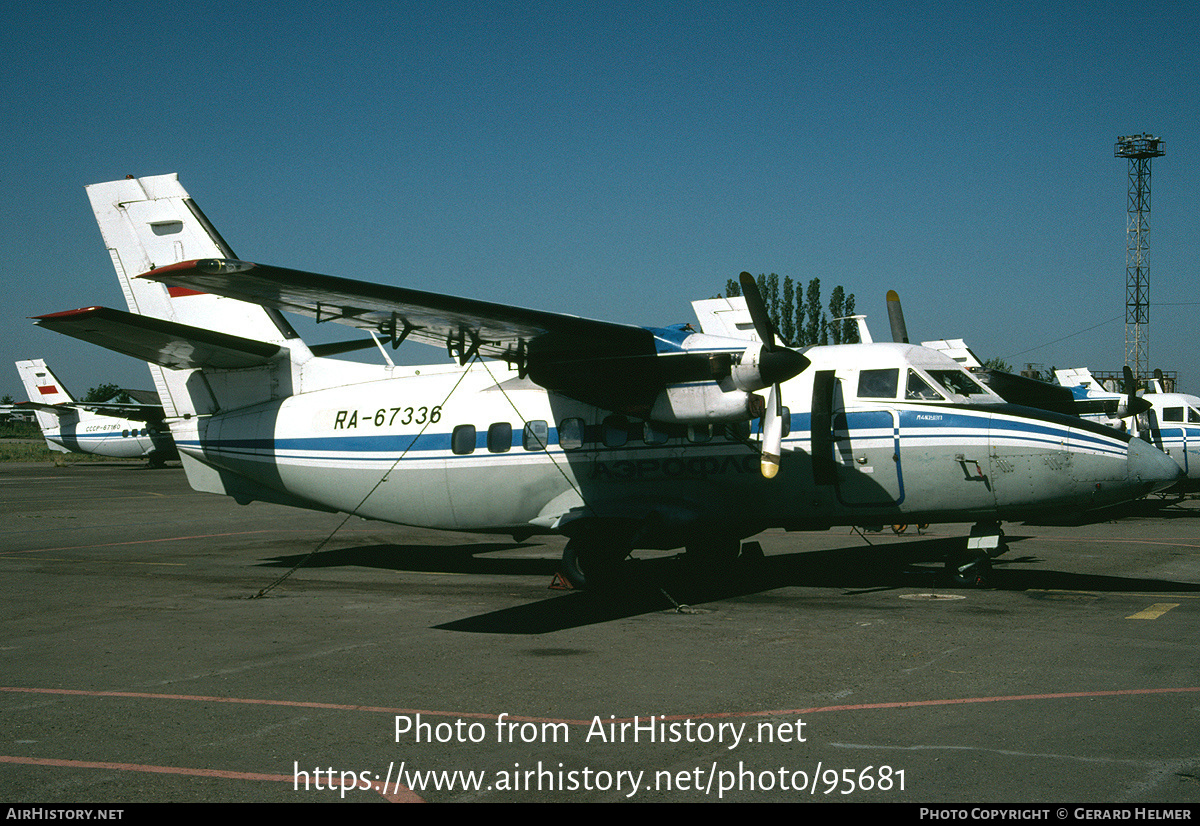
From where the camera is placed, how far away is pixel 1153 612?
35.8 ft

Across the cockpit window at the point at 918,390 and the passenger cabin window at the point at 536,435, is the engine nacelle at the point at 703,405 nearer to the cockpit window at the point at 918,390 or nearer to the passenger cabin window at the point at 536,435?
the cockpit window at the point at 918,390

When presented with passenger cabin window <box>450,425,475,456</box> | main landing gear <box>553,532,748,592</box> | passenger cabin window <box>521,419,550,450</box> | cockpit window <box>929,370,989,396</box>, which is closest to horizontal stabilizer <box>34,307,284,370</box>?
passenger cabin window <box>450,425,475,456</box>

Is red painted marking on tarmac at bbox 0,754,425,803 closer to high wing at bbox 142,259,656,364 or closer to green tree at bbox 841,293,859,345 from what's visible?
high wing at bbox 142,259,656,364

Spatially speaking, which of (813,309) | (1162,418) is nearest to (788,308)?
(813,309)

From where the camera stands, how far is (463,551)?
1905cm

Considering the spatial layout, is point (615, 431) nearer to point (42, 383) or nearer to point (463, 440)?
point (463, 440)

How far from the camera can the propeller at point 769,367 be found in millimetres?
11352

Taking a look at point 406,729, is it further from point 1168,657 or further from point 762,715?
point 1168,657

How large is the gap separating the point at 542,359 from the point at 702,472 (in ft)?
9.21

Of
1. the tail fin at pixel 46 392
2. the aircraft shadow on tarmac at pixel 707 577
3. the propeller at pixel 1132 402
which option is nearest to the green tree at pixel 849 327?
the propeller at pixel 1132 402

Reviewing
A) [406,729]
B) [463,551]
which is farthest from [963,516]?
[463,551]

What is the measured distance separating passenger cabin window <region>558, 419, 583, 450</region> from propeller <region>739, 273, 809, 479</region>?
2.86m

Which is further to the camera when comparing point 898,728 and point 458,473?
point 458,473

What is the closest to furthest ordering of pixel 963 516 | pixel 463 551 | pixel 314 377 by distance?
pixel 963 516 → pixel 314 377 → pixel 463 551
